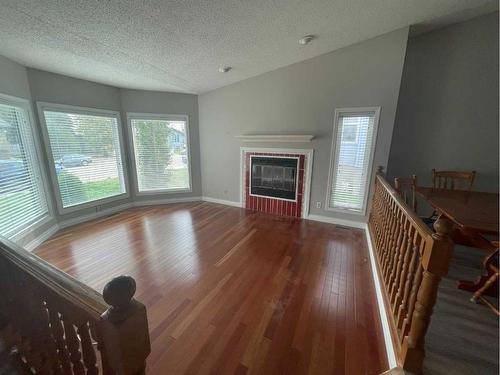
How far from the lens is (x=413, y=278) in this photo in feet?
4.00

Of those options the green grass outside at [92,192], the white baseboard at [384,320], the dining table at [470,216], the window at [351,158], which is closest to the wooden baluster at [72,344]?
the white baseboard at [384,320]

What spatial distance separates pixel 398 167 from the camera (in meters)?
3.42

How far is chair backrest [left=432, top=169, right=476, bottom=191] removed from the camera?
270cm

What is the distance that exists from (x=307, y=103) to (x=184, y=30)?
220 centimetres

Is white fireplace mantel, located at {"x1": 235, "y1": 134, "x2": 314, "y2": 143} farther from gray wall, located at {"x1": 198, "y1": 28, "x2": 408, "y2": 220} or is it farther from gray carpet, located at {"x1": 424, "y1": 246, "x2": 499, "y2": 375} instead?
gray carpet, located at {"x1": 424, "y1": 246, "x2": 499, "y2": 375}

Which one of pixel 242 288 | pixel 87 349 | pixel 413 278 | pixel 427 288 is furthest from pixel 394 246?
pixel 87 349

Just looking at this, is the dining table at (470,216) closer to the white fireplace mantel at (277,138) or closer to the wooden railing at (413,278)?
the wooden railing at (413,278)

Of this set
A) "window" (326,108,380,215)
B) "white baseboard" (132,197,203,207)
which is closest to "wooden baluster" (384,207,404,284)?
"window" (326,108,380,215)

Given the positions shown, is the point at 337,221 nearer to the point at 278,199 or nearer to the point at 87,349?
the point at 278,199

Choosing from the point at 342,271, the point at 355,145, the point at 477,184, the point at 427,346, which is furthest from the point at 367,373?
the point at 477,184

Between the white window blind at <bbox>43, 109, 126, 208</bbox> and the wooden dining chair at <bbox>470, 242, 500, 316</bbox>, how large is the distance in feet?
17.5

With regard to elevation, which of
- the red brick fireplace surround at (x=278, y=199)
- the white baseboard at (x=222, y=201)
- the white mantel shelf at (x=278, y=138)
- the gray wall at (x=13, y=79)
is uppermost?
the gray wall at (x=13, y=79)

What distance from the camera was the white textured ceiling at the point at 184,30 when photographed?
5.89ft

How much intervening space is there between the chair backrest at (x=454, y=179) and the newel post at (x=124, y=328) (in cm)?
374
